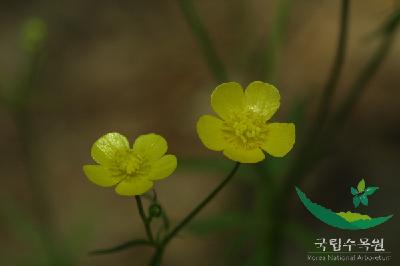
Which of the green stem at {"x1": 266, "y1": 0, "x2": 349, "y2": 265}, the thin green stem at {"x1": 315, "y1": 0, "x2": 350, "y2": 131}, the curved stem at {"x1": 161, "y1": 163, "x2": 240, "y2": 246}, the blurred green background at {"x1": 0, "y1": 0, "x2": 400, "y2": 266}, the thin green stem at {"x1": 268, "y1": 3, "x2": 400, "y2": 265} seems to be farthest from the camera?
the blurred green background at {"x1": 0, "y1": 0, "x2": 400, "y2": 266}

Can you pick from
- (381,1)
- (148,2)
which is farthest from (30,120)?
(381,1)

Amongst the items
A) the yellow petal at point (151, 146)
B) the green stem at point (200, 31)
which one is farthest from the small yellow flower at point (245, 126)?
the green stem at point (200, 31)

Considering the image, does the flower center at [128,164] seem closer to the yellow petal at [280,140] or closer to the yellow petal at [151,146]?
the yellow petal at [151,146]

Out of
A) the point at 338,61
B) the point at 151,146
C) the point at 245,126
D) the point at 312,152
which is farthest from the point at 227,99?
the point at 312,152

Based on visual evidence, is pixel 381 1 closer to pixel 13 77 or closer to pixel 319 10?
pixel 319 10

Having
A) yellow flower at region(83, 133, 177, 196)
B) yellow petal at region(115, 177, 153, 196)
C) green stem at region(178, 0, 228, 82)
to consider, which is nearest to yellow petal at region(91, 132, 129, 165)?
yellow flower at region(83, 133, 177, 196)

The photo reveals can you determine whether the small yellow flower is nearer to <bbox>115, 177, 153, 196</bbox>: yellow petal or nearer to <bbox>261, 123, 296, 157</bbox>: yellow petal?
<bbox>261, 123, 296, 157</bbox>: yellow petal
